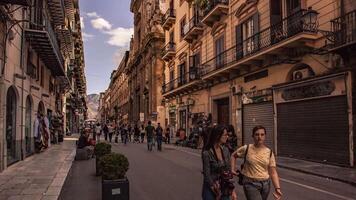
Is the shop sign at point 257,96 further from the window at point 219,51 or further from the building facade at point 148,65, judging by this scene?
the building facade at point 148,65

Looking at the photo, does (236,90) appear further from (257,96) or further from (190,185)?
(190,185)

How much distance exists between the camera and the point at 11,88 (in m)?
14.6

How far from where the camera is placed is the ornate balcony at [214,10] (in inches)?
993

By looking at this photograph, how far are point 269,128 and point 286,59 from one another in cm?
389

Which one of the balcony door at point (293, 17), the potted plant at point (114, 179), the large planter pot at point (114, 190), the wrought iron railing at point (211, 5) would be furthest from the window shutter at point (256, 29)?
the large planter pot at point (114, 190)

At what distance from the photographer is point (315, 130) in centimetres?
1630

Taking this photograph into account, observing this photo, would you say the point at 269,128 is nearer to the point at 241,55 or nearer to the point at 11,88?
the point at 241,55

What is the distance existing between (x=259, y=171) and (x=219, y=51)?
887 inches

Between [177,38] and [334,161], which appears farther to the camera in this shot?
[177,38]

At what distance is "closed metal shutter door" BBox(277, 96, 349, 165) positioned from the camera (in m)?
14.8

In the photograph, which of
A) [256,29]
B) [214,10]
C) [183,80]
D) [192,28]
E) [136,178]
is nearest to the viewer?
[136,178]

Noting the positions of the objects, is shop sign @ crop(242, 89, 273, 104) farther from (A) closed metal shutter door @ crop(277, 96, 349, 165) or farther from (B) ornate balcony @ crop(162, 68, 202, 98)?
(B) ornate balcony @ crop(162, 68, 202, 98)

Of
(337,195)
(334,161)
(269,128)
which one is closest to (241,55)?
(269,128)

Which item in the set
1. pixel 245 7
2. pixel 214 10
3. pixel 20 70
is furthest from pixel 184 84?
pixel 20 70
